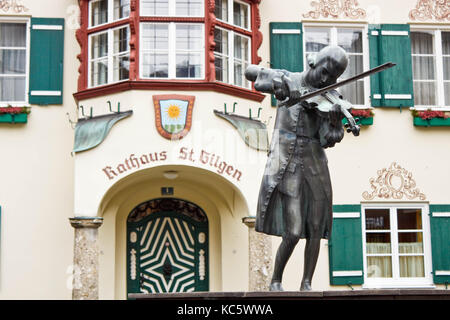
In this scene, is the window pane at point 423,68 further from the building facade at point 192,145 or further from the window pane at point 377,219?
the window pane at point 377,219

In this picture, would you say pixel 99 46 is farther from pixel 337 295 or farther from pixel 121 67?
pixel 337 295

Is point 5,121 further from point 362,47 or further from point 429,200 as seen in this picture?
point 429,200

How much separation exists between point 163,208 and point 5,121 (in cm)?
291

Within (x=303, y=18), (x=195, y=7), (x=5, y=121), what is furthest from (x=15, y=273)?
(x=303, y=18)

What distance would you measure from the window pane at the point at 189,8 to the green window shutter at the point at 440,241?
4.96 metres

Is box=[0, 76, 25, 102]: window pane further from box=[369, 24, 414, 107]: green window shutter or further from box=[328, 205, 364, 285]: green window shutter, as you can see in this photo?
box=[369, 24, 414, 107]: green window shutter

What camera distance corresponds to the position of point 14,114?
12.9 meters

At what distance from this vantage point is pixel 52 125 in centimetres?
1302

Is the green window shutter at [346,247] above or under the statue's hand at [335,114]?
under

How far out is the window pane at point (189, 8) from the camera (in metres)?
12.3

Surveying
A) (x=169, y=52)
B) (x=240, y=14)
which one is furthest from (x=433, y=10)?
(x=169, y=52)

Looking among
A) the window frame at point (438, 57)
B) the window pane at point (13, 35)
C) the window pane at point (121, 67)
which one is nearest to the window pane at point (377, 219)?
the window frame at point (438, 57)

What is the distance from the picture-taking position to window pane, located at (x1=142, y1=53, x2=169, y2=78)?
1207cm

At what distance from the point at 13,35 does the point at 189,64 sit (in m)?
3.27
